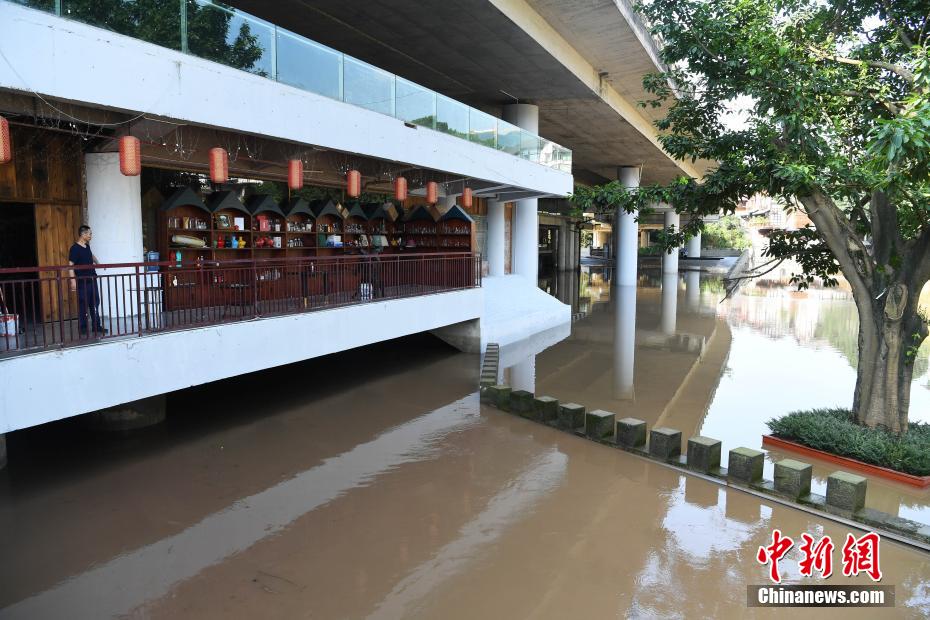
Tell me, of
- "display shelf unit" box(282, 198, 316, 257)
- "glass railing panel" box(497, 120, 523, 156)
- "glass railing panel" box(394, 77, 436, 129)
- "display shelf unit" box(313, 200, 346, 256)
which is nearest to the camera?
"glass railing panel" box(394, 77, 436, 129)

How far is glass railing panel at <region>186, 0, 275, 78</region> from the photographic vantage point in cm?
799

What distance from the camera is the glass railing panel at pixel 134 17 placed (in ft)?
22.1

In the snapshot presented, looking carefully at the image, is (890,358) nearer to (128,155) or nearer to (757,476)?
(757,476)

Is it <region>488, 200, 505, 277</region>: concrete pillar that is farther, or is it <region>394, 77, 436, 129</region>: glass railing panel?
<region>488, 200, 505, 277</region>: concrete pillar

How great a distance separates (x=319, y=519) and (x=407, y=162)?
7869 millimetres

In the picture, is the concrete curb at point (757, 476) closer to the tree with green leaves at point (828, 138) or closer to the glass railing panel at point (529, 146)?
the tree with green leaves at point (828, 138)

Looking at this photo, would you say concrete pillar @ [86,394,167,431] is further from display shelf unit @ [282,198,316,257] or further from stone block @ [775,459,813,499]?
stone block @ [775,459,813,499]

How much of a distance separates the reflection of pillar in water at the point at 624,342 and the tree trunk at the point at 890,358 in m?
3.99

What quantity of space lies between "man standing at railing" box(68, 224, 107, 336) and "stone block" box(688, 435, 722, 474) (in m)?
7.06

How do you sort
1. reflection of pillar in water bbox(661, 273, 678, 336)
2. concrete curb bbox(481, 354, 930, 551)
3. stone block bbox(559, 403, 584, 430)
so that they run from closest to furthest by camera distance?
concrete curb bbox(481, 354, 930, 551) < stone block bbox(559, 403, 584, 430) < reflection of pillar in water bbox(661, 273, 678, 336)

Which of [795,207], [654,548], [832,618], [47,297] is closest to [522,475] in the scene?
[654,548]

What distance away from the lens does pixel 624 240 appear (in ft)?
118

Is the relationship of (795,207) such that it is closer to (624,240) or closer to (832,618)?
(832,618)

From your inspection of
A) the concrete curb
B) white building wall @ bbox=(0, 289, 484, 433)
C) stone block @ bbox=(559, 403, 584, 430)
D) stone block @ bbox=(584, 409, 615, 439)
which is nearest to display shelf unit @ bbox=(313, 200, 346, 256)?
white building wall @ bbox=(0, 289, 484, 433)
